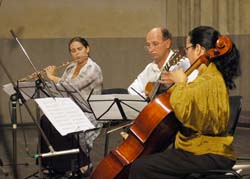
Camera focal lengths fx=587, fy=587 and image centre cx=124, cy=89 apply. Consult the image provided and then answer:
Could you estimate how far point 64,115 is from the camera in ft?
14.0

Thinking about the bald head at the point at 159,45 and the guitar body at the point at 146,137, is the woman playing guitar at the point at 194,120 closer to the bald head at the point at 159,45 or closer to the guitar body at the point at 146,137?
the guitar body at the point at 146,137

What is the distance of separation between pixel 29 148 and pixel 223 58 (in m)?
4.08

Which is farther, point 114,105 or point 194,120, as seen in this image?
point 114,105

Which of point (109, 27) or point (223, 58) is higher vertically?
point (223, 58)

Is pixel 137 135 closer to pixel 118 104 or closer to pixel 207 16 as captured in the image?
pixel 118 104

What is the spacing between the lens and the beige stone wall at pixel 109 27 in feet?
29.6

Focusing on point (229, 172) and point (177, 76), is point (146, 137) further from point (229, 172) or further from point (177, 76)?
point (229, 172)

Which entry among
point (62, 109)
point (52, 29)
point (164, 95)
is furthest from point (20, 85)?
point (52, 29)

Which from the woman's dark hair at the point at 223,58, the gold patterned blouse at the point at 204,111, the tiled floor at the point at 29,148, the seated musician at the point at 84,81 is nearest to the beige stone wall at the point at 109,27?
the tiled floor at the point at 29,148

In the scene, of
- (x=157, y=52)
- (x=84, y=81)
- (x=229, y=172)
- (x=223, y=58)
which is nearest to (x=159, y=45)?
(x=157, y=52)

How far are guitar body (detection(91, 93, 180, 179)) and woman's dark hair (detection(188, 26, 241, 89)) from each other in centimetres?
38

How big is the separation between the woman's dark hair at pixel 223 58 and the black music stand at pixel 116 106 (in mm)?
786

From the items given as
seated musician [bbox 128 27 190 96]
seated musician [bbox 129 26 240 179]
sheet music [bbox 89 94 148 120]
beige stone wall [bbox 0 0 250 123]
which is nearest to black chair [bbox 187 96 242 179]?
seated musician [bbox 129 26 240 179]

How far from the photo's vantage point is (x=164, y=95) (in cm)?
371
